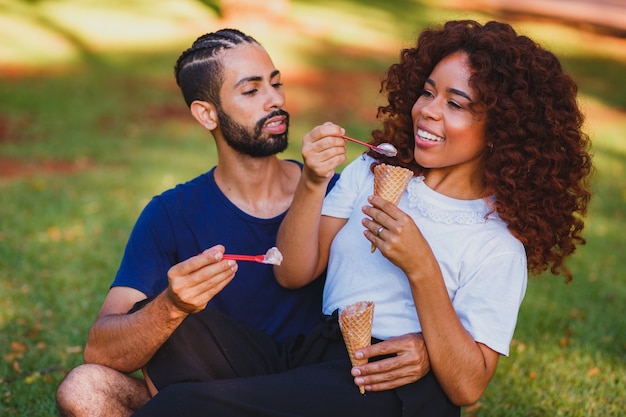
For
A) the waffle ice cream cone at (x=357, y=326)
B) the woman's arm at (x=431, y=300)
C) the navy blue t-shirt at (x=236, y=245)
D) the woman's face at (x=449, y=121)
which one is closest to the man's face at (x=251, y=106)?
the navy blue t-shirt at (x=236, y=245)

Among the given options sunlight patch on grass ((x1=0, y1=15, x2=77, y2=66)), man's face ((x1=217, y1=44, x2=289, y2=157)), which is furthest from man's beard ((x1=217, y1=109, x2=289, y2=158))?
sunlight patch on grass ((x1=0, y1=15, x2=77, y2=66))

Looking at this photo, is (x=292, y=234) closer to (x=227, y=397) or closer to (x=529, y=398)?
(x=227, y=397)

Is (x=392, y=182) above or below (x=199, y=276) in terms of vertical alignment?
above

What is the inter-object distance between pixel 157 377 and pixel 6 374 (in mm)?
1953

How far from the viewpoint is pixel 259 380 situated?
308cm

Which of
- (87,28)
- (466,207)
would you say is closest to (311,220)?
(466,207)

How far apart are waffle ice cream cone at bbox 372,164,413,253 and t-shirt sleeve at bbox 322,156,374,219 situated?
0.37 m

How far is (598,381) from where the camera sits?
481 cm

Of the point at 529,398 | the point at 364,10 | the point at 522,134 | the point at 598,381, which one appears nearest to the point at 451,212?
the point at 522,134

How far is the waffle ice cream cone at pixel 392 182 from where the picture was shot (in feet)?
10.6

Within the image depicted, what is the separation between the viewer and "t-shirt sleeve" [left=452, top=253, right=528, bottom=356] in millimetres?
3094

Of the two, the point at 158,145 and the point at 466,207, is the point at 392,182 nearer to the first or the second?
the point at 466,207

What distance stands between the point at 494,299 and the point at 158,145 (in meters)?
8.73

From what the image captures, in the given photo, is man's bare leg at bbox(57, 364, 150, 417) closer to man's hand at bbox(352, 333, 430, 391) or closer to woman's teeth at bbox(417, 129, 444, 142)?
man's hand at bbox(352, 333, 430, 391)
